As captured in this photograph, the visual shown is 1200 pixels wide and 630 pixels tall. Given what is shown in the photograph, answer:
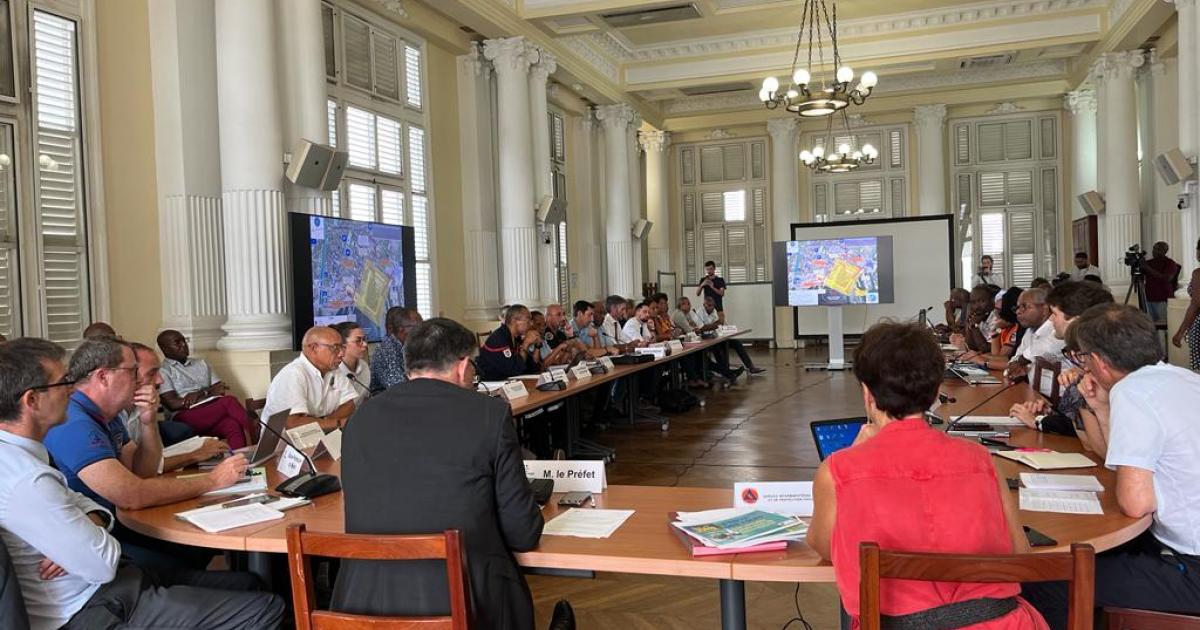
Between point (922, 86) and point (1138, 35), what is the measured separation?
438cm

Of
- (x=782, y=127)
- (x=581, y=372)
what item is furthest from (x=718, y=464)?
(x=782, y=127)

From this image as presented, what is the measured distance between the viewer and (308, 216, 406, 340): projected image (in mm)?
6617

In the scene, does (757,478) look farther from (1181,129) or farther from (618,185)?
(618,185)

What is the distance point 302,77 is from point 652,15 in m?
4.95

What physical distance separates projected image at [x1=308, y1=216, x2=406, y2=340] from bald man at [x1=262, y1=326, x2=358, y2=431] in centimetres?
236

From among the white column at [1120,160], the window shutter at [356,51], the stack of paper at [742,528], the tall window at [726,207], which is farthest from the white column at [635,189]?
the stack of paper at [742,528]

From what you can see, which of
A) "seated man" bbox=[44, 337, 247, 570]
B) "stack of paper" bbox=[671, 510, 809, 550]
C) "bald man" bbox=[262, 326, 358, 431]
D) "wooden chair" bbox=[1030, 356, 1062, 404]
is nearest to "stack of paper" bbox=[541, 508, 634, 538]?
"stack of paper" bbox=[671, 510, 809, 550]

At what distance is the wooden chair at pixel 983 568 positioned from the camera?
154 cm

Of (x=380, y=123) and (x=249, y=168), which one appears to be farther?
(x=380, y=123)

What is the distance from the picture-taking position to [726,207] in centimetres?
1628

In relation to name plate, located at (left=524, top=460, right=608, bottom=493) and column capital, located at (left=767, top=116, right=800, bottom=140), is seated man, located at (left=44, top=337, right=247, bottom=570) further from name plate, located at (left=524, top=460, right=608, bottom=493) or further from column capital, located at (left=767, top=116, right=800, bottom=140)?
column capital, located at (left=767, top=116, right=800, bottom=140)

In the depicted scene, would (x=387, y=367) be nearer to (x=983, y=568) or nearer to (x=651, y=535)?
(x=651, y=535)

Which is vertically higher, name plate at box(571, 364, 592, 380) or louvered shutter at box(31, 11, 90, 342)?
louvered shutter at box(31, 11, 90, 342)

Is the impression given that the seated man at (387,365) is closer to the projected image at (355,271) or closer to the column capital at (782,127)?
the projected image at (355,271)
